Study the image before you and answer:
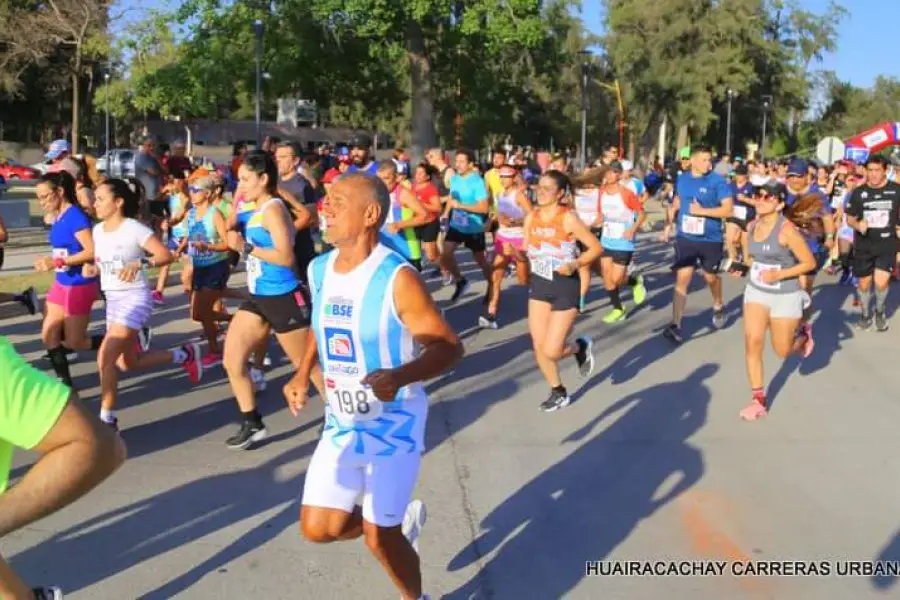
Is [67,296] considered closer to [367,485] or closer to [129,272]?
[129,272]

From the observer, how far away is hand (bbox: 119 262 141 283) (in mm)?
6000

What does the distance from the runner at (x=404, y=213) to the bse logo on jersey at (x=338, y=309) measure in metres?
5.56

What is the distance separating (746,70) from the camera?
52.0 m

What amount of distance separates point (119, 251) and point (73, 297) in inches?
33.9

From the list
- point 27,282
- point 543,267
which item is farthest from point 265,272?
point 27,282

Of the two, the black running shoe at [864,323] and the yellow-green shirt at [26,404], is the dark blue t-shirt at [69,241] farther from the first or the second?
the black running shoe at [864,323]

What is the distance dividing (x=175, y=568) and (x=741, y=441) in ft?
12.0

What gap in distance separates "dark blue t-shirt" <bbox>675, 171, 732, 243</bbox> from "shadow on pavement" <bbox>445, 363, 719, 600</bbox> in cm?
304

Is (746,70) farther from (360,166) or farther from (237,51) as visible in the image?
(360,166)

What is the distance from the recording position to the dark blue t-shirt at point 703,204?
378 inches

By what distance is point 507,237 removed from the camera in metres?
10.7

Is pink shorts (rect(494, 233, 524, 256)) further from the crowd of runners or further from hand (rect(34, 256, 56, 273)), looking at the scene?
hand (rect(34, 256, 56, 273))

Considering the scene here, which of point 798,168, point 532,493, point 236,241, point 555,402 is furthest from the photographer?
point 798,168

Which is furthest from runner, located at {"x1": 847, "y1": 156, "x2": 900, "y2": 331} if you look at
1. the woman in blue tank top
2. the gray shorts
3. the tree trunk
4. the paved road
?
the tree trunk
